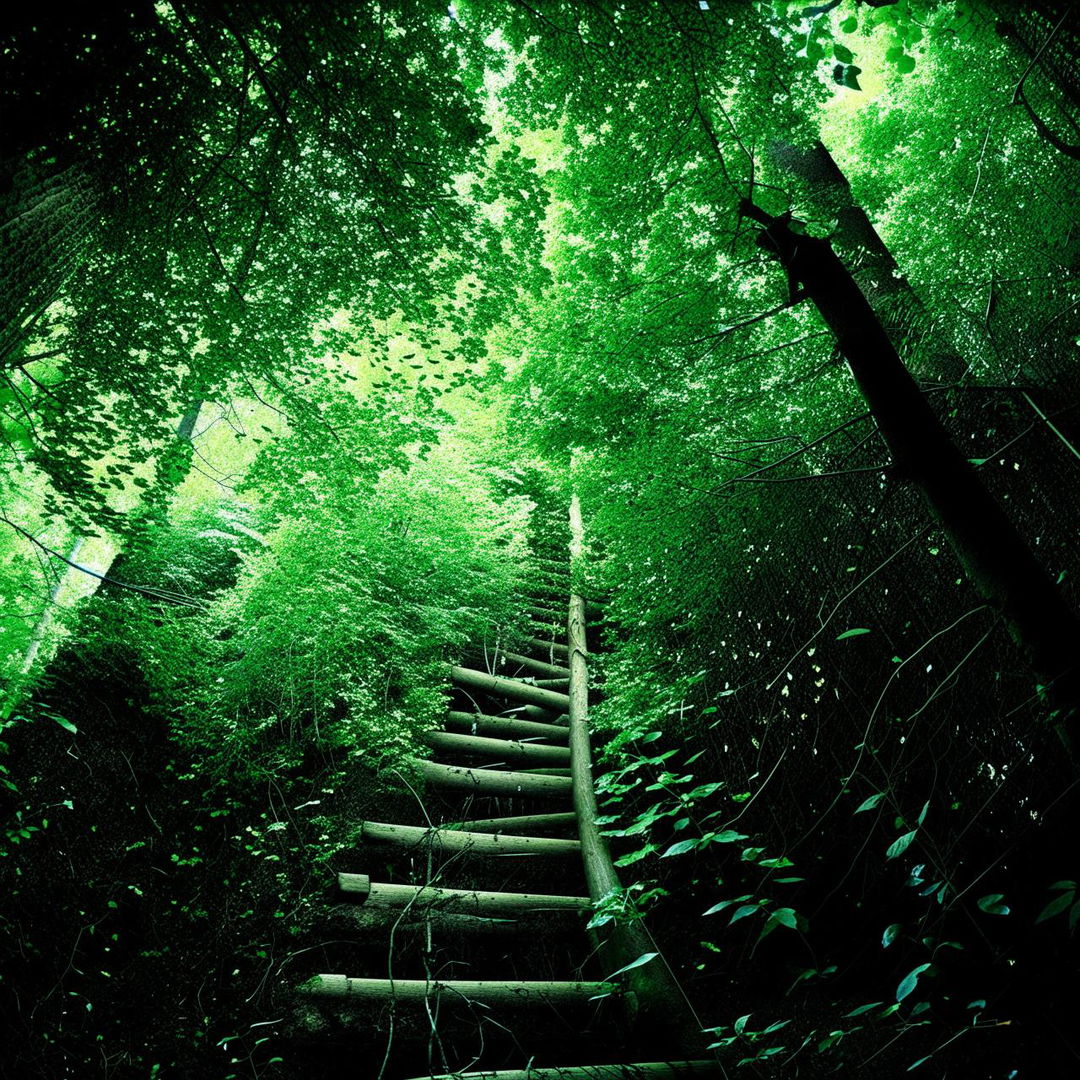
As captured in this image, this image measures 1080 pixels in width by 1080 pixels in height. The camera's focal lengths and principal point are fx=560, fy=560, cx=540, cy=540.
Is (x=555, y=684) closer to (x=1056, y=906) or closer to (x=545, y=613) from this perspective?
(x=545, y=613)

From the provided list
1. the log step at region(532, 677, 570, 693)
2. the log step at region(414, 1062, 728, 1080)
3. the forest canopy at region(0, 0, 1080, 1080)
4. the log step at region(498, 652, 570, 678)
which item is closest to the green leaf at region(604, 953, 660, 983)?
the forest canopy at region(0, 0, 1080, 1080)

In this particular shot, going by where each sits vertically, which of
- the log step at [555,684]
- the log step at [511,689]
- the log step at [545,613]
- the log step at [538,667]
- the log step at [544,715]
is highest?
the log step at [545,613]

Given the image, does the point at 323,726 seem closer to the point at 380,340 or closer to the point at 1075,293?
the point at 380,340

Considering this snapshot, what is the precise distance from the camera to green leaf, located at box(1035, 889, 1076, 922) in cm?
140

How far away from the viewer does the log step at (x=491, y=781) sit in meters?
4.43

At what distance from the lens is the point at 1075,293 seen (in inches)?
96.0

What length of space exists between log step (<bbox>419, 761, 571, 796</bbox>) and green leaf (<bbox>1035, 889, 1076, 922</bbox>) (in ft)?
11.8

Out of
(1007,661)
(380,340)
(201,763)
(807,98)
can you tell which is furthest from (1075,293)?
(201,763)

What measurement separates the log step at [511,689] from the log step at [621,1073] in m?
3.25

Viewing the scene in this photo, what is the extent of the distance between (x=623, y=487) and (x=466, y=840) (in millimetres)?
2769

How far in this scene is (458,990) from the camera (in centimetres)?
296

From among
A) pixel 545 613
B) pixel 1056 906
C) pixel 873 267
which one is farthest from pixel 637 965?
pixel 873 267

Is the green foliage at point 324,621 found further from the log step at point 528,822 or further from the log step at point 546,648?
the log step at point 546,648

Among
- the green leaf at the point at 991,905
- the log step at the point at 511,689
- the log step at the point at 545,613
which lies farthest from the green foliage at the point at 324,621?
the green leaf at the point at 991,905
